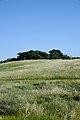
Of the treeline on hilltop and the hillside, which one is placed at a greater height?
the treeline on hilltop

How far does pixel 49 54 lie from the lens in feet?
383

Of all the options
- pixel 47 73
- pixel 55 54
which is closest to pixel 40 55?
pixel 55 54

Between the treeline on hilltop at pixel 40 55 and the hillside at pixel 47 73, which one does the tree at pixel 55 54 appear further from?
the hillside at pixel 47 73

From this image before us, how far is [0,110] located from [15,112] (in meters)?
0.75

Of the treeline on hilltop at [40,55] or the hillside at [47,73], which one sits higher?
the treeline on hilltop at [40,55]

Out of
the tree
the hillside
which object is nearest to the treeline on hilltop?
the tree

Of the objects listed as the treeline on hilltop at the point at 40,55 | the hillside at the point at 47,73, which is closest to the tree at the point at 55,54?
the treeline on hilltop at the point at 40,55

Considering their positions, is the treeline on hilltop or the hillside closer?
the hillside

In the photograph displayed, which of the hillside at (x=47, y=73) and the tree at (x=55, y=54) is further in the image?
the tree at (x=55, y=54)

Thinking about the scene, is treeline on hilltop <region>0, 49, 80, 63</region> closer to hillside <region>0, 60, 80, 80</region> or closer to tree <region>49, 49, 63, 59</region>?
tree <region>49, 49, 63, 59</region>

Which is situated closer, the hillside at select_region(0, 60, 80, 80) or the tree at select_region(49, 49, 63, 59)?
the hillside at select_region(0, 60, 80, 80)


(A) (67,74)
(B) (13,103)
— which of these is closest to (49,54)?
(A) (67,74)

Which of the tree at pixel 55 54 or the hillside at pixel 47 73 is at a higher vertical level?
the tree at pixel 55 54

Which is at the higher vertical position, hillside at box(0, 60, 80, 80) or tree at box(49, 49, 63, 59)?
tree at box(49, 49, 63, 59)
